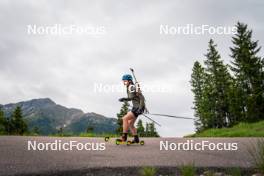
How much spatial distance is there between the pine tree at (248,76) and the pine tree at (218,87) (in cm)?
259

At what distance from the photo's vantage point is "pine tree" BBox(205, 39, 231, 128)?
4631cm

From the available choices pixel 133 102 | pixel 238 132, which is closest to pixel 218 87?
pixel 238 132

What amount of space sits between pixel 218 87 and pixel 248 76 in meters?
6.98

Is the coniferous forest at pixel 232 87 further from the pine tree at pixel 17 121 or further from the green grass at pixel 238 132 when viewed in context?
the pine tree at pixel 17 121

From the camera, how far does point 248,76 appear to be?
131 ft

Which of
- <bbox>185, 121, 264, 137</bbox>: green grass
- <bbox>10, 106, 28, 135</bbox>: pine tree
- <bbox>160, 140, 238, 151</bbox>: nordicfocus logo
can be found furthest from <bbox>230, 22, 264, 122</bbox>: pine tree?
<bbox>10, 106, 28, 135</bbox>: pine tree

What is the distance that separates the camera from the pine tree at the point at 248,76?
38000mm

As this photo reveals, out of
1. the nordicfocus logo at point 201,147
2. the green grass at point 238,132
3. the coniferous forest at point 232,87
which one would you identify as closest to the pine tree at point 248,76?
the coniferous forest at point 232,87

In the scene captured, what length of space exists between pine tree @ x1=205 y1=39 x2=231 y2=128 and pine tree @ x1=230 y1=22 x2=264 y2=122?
8.49ft

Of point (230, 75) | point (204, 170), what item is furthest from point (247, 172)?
point (230, 75)

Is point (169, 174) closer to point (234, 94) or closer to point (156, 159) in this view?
point (156, 159)

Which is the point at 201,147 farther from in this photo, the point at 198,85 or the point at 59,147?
the point at 198,85

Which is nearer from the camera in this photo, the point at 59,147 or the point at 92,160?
the point at 92,160

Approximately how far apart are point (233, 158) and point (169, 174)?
77.5 inches
